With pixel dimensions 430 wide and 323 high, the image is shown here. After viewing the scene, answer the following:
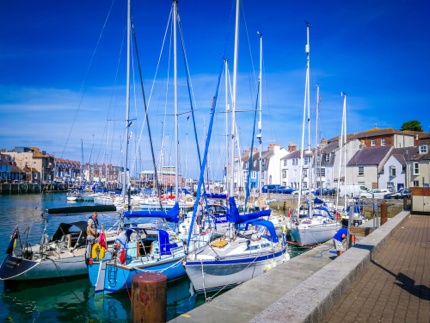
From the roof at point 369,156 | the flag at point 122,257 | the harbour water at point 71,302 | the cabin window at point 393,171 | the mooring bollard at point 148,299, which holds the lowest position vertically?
the harbour water at point 71,302

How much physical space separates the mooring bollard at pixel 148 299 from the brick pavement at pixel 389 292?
3208 millimetres

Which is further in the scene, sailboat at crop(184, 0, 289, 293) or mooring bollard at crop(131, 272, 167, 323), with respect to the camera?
sailboat at crop(184, 0, 289, 293)

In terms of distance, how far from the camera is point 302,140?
29.4 m

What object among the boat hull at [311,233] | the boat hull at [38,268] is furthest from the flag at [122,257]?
the boat hull at [311,233]

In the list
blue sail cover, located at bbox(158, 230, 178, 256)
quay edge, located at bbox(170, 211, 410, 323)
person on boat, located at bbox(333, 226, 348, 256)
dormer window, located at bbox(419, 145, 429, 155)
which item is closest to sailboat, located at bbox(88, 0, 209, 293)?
blue sail cover, located at bbox(158, 230, 178, 256)

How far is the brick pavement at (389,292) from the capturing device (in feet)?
20.0

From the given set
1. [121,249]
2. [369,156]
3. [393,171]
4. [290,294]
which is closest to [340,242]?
[290,294]

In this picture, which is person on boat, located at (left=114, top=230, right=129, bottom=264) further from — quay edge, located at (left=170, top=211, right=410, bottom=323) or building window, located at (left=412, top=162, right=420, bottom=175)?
building window, located at (left=412, top=162, right=420, bottom=175)

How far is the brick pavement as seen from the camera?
6094 mm

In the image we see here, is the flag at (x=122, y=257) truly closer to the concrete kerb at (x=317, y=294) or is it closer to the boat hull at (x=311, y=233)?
the concrete kerb at (x=317, y=294)

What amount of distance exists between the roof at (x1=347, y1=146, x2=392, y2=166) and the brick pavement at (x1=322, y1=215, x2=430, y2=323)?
180ft

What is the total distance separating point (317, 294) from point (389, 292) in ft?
8.15

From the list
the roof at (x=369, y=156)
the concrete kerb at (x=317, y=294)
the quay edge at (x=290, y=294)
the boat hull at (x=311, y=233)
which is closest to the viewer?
the concrete kerb at (x=317, y=294)

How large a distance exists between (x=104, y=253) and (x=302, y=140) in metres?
20.3
